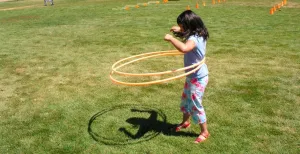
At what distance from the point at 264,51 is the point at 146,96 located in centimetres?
489

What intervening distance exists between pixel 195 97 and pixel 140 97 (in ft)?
7.48

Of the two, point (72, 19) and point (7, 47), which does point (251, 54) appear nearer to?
point (7, 47)

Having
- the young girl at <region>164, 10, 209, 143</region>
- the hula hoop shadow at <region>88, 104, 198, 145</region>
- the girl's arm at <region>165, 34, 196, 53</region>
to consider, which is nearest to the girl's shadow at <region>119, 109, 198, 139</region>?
the hula hoop shadow at <region>88, 104, 198, 145</region>

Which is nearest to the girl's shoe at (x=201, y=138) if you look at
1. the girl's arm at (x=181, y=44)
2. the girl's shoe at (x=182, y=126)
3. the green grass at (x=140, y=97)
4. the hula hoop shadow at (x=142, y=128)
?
the green grass at (x=140, y=97)

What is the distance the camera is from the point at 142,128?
516cm

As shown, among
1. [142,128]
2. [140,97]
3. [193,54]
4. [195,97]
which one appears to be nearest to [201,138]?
[195,97]

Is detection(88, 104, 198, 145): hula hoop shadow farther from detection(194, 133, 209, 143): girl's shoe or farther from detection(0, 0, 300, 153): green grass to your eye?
detection(194, 133, 209, 143): girl's shoe

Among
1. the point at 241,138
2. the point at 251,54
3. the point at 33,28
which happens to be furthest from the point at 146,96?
the point at 33,28

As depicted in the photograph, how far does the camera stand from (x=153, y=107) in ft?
19.4

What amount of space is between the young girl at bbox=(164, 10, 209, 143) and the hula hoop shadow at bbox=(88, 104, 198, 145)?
0.48 m

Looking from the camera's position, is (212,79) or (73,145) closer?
(73,145)

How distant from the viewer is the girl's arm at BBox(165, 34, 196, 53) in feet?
12.2

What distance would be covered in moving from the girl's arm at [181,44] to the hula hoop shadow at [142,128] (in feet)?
5.53

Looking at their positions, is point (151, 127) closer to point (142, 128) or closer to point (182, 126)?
point (142, 128)
